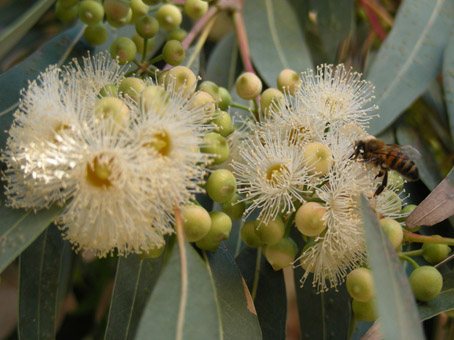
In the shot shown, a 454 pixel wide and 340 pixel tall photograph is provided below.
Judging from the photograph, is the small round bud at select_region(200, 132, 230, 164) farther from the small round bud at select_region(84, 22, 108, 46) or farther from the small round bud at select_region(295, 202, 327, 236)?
the small round bud at select_region(84, 22, 108, 46)

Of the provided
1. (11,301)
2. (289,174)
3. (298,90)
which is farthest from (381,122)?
(11,301)

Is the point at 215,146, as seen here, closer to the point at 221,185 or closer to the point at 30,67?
the point at 221,185

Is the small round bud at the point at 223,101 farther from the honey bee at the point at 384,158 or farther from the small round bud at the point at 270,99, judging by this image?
the honey bee at the point at 384,158

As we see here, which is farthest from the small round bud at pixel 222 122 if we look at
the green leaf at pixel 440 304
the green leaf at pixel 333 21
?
the green leaf at pixel 333 21

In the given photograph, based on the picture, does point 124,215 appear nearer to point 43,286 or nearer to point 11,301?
point 43,286

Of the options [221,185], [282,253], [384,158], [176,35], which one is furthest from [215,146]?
[176,35]
